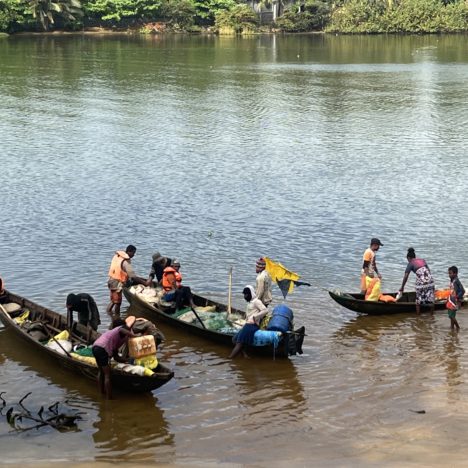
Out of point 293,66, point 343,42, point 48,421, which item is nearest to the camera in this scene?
point 48,421

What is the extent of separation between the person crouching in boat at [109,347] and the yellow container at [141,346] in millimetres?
123

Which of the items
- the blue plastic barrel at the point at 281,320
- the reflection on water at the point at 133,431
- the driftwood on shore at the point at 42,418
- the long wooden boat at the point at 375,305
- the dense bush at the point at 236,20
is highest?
the dense bush at the point at 236,20

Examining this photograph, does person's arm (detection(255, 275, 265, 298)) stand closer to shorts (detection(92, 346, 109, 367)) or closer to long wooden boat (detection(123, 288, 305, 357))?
long wooden boat (detection(123, 288, 305, 357))

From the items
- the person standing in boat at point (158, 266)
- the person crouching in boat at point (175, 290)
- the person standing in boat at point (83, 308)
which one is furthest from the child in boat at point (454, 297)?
the person standing in boat at point (83, 308)

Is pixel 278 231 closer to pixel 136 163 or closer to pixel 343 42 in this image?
pixel 136 163

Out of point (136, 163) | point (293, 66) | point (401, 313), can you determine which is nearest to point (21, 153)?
point (136, 163)

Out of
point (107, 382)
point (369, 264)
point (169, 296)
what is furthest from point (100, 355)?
point (369, 264)

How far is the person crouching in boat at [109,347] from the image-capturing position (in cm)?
1560

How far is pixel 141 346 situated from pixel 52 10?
99.4 metres

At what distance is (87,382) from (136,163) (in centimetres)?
2235

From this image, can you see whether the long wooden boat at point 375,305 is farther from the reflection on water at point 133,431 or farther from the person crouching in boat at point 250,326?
the reflection on water at point 133,431

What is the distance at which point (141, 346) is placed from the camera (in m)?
15.9

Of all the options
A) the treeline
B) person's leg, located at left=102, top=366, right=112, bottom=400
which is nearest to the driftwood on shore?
person's leg, located at left=102, top=366, right=112, bottom=400

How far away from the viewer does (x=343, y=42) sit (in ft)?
348
